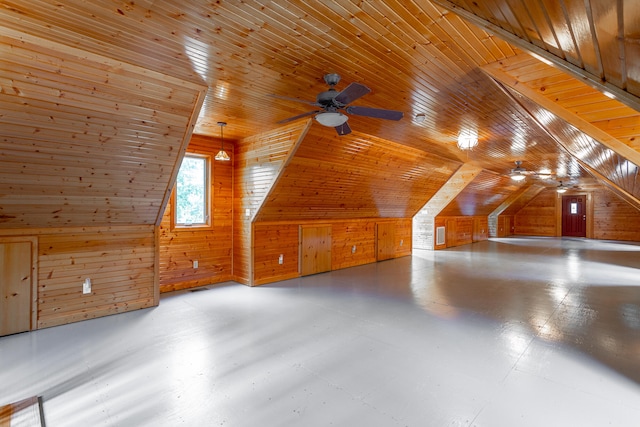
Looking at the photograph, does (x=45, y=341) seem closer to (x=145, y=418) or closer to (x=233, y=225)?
(x=145, y=418)

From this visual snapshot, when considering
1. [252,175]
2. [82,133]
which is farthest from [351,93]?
[252,175]

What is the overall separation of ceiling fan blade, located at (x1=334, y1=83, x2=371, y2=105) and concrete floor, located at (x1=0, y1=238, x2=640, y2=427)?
7.85ft

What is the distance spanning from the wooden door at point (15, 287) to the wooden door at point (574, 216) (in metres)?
19.2

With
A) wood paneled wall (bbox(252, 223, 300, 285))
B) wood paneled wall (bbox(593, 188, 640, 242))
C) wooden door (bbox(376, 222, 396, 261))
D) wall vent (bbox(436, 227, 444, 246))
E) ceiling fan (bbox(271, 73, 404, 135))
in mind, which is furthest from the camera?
wood paneled wall (bbox(593, 188, 640, 242))

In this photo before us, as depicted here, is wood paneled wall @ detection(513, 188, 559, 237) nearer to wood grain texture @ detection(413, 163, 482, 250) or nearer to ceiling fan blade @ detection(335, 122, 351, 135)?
wood grain texture @ detection(413, 163, 482, 250)

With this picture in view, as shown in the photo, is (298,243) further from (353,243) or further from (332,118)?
(332,118)

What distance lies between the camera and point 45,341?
3.29 metres

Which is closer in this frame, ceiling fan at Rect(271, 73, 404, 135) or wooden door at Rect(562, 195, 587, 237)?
ceiling fan at Rect(271, 73, 404, 135)

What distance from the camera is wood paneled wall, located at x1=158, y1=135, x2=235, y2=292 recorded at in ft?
16.9

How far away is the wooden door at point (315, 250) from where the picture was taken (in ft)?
21.0

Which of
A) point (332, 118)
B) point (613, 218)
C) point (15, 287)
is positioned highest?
point (332, 118)

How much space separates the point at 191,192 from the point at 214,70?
10.2 feet

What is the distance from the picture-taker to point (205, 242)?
560cm

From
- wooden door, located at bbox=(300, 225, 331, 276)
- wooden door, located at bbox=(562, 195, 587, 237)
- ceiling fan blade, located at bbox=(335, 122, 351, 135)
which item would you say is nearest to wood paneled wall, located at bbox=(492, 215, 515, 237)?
wooden door, located at bbox=(562, 195, 587, 237)
